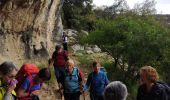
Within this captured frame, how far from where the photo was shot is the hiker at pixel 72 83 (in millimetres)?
11195

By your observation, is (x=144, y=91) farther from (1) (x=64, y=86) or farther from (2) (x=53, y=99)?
(2) (x=53, y=99)

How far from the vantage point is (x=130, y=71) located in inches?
891

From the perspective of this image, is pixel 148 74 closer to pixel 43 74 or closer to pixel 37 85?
pixel 43 74

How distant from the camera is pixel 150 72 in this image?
22.4ft

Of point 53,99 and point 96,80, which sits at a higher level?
point 96,80

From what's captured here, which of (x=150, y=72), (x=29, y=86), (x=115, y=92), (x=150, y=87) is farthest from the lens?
(x=29, y=86)

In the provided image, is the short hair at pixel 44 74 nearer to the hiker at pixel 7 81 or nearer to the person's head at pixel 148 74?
the hiker at pixel 7 81

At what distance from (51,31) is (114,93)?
51.6 ft

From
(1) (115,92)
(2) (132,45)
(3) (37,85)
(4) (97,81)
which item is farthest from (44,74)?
(2) (132,45)

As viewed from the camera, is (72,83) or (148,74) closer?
(148,74)

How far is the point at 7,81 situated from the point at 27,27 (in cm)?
1164

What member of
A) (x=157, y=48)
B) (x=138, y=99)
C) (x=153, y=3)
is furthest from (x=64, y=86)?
(x=153, y=3)

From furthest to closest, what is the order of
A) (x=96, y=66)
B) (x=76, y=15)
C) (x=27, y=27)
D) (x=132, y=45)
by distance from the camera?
(x=76, y=15) < (x=132, y=45) < (x=27, y=27) < (x=96, y=66)

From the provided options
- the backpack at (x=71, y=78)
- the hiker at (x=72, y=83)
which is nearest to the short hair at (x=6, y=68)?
Result: the hiker at (x=72, y=83)
